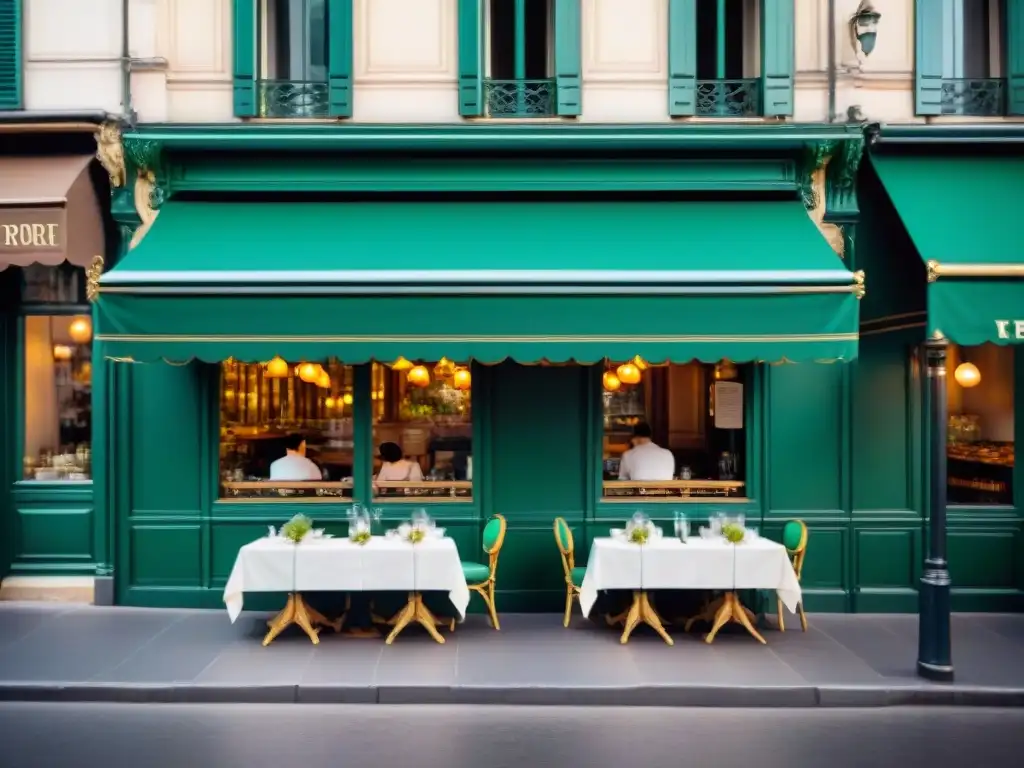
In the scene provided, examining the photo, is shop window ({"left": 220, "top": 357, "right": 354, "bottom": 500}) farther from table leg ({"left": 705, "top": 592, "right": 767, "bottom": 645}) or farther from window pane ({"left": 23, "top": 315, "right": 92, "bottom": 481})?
table leg ({"left": 705, "top": 592, "right": 767, "bottom": 645})

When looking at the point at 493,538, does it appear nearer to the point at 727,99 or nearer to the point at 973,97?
the point at 727,99

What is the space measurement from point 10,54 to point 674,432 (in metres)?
8.53

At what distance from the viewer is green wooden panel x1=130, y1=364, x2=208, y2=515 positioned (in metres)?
9.69

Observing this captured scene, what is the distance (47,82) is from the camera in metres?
9.76

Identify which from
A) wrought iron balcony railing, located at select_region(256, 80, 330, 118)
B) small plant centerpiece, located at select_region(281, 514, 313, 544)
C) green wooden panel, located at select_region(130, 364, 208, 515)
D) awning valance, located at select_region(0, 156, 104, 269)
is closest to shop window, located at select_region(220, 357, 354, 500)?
green wooden panel, located at select_region(130, 364, 208, 515)

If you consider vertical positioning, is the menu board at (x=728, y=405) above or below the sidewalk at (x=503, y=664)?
above

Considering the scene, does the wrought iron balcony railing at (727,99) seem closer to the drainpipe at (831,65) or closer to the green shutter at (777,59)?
the green shutter at (777,59)

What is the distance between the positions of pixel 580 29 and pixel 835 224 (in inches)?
139

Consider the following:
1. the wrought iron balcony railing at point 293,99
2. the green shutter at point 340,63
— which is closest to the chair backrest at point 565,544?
the green shutter at point 340,63

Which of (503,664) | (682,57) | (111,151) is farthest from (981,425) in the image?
(111,151)

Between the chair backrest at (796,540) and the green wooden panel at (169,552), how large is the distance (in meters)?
6.29

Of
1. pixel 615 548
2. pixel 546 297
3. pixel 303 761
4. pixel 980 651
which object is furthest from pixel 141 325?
pixel 980 651

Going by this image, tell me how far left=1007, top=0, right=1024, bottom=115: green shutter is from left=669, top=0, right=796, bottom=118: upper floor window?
2.47 meters

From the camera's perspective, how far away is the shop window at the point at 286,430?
389 inches
